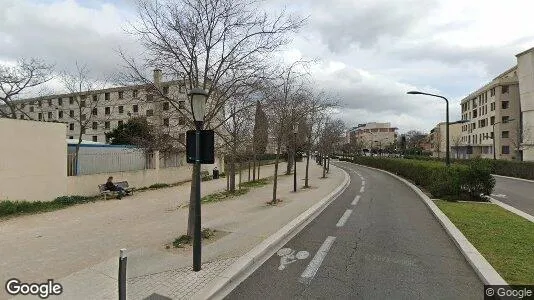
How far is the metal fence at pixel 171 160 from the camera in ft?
78.5


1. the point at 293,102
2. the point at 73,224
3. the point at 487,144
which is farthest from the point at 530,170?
the point at 487,144

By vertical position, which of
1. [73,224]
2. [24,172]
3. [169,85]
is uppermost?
[169,85]

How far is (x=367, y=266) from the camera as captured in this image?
6.16 metres

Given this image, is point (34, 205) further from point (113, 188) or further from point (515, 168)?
point (515, 168)

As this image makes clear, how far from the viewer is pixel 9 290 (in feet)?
17.3

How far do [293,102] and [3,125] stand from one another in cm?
1239

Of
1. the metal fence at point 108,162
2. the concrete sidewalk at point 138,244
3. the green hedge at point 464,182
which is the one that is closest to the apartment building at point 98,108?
the metal fence at point 108,162

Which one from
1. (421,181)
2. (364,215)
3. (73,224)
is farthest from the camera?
(421,181)

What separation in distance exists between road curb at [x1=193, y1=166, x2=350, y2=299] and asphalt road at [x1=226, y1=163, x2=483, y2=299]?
6.2 inches

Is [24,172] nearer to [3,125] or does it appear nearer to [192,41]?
[3,125]

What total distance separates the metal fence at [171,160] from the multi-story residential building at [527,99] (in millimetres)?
48732

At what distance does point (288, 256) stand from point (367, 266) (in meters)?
1.57

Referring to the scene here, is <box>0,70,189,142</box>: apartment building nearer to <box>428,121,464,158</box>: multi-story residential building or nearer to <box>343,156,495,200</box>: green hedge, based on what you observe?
<box>343,156,495,200</box>: green hedge

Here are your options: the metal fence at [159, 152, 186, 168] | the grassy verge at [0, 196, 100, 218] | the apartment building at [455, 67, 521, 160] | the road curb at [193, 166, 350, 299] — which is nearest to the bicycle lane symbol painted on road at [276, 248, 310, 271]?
the road curb at [193, 166, 350, 299]
